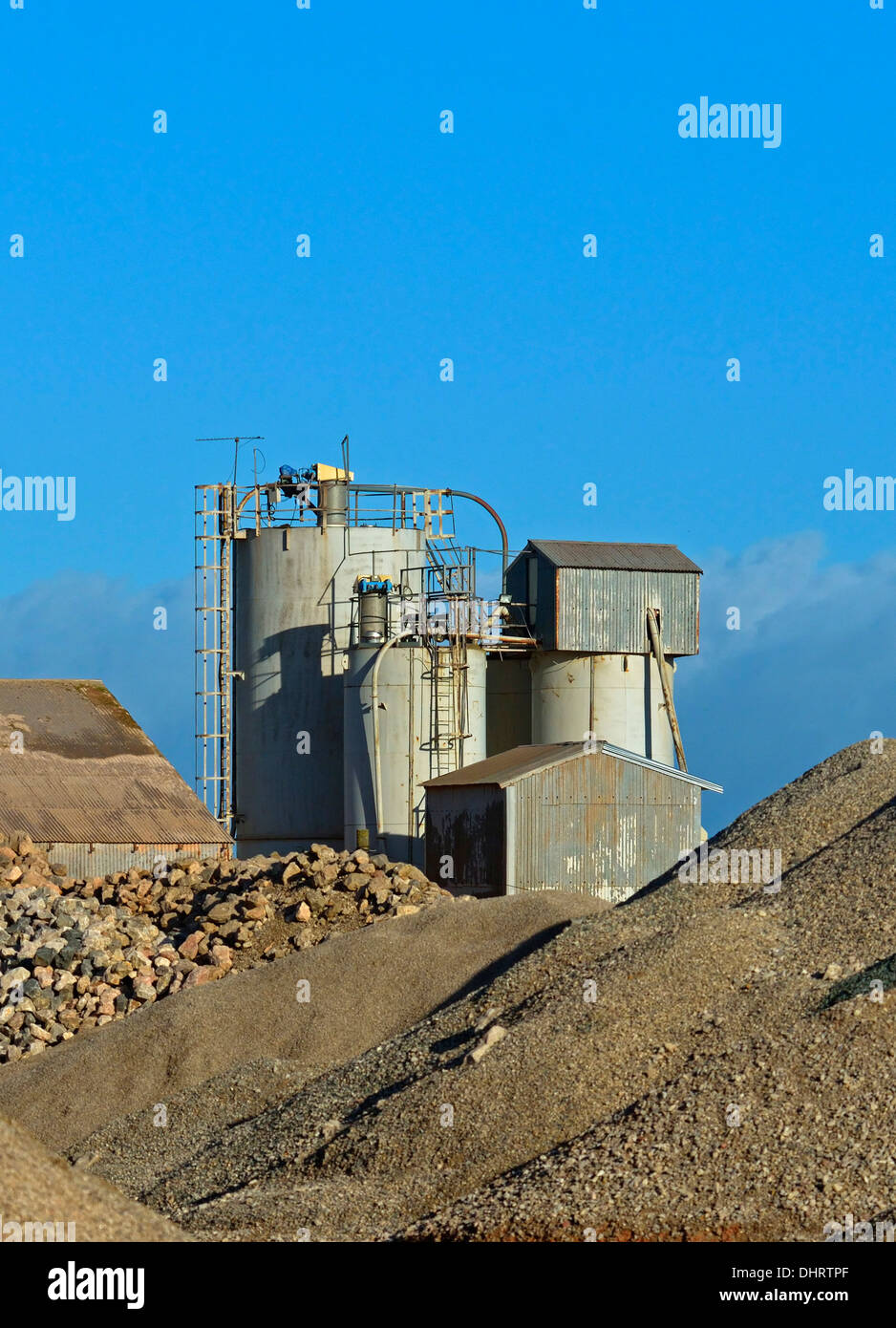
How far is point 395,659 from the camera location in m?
36.6

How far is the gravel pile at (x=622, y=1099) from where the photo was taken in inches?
489

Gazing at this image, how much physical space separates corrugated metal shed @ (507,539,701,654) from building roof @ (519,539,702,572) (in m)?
0.02

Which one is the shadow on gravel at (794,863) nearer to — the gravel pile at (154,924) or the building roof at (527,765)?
the gravel pile at (154,924)

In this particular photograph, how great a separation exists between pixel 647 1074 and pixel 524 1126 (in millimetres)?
1185

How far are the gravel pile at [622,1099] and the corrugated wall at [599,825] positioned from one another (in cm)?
1159

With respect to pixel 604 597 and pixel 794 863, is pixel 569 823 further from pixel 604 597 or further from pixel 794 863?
pixel 794 863

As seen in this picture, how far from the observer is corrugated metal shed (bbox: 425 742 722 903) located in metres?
31.7

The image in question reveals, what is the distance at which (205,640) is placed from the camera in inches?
1572

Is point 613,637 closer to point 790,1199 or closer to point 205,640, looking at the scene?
point 205,640
